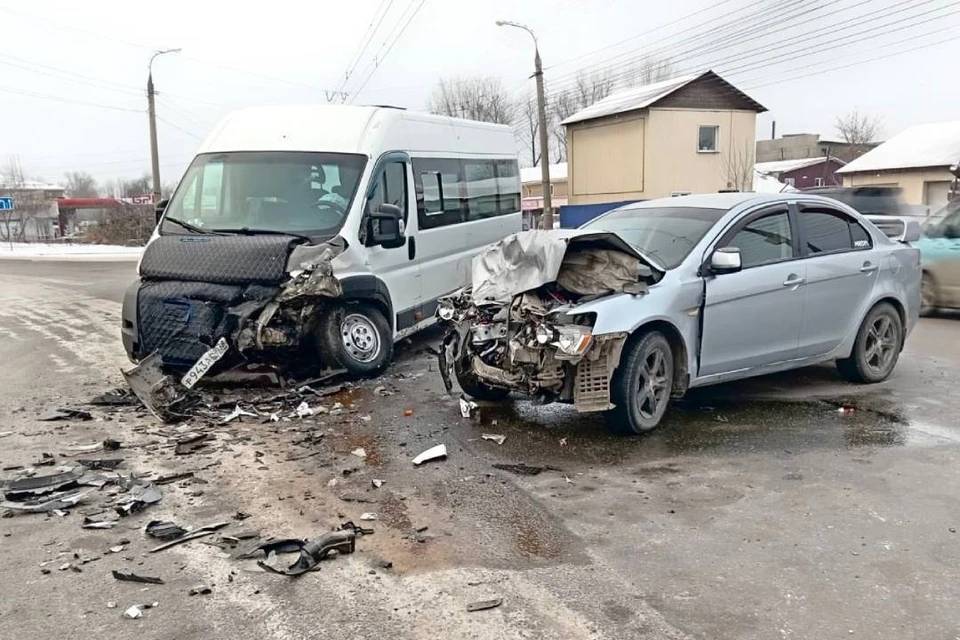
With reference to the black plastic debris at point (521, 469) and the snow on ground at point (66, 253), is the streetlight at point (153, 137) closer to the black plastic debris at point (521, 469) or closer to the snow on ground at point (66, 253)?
the snow on ground at point (66, 253)

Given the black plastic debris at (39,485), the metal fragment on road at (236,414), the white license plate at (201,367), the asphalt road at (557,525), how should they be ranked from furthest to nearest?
the white license plate at (201,367)
the metal fragment on road at (236,414)
the black plastic debris at (39,485)
the asphalt road at (557,525)

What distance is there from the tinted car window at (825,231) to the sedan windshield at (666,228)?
3.17 ft

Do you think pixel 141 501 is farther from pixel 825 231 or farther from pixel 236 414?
pixel 825 231

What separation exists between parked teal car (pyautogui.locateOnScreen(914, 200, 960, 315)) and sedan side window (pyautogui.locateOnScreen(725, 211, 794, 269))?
19.8ft

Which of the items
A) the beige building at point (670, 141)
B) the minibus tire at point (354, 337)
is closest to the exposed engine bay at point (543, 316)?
the minibus tire at point (354, 337)

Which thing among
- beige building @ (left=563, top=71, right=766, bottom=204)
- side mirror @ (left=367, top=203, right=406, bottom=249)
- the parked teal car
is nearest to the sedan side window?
side mirror @ (left=367, top=203, right=406, bottom=249)

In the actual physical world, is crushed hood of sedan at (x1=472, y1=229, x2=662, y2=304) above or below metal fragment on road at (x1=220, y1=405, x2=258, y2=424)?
above

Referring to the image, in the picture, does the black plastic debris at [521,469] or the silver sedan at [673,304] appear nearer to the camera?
the black plastic debris at [521,469]

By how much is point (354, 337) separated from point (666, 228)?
10.8 feet

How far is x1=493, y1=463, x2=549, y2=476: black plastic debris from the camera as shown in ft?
16.8

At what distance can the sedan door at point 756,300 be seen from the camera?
6.15m

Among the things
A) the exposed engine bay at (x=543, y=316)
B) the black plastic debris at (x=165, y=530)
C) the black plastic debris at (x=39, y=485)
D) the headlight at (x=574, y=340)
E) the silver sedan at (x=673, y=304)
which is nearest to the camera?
the black plastic debris at (x=165, y=530)

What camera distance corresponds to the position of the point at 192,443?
5797mm

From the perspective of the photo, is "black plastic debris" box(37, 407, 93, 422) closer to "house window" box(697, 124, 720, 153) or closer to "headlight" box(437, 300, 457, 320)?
"headlight" box(437, 300, 457, 320)
